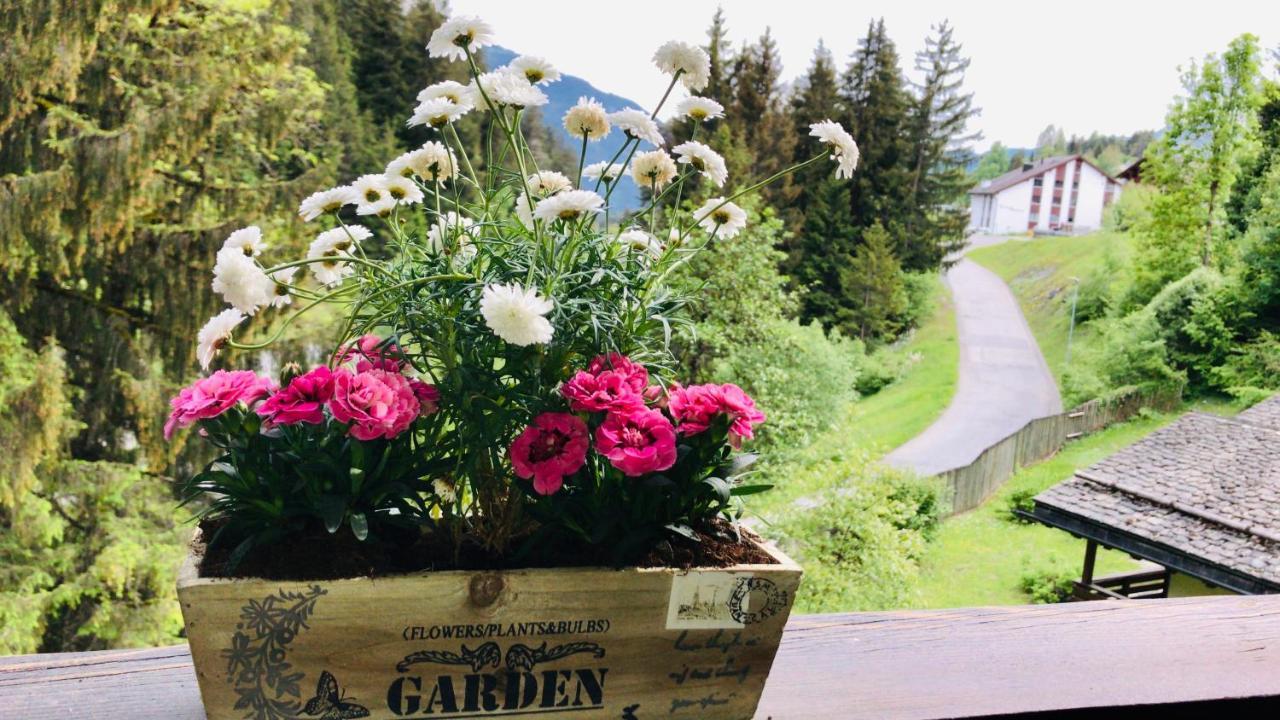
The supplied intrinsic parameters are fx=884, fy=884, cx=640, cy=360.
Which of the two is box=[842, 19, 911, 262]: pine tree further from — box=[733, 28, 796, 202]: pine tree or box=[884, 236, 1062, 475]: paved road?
box=[884, 236, 1062, 475]: paved road

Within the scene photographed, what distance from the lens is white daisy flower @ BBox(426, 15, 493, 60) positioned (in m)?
0.76

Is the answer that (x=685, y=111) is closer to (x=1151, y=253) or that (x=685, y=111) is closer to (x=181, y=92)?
(x=181, y=92)

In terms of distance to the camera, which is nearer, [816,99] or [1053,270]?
[816,99]

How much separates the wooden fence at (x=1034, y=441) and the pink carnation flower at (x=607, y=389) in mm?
10644

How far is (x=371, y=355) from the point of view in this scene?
73 cm

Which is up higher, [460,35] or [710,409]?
[460,35]

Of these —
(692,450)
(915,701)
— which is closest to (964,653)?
(915,701)

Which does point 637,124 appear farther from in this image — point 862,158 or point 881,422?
point 862,158

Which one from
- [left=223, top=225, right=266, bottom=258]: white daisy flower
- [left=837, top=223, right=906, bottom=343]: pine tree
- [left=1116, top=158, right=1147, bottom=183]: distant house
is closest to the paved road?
[left=837, top=223, right=906, bottom=343]: pine tree

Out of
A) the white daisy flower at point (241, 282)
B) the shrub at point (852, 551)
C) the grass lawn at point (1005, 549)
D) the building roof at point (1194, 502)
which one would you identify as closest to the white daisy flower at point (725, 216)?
the white daisy flower at point (241, 282)

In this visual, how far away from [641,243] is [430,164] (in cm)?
21

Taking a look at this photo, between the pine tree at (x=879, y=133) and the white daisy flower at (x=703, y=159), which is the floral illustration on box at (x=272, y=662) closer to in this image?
the white daisy flower at (x=703, y=159)

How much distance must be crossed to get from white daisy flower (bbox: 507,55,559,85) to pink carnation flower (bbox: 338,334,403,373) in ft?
0.88

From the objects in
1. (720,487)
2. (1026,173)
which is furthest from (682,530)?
(1026,173)
